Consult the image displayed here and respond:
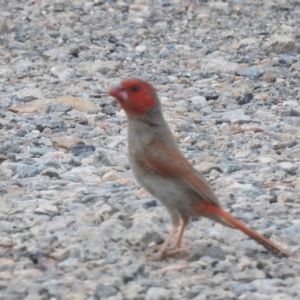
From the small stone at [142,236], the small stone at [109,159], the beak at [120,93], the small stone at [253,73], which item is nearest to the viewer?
the beak at [120,93]

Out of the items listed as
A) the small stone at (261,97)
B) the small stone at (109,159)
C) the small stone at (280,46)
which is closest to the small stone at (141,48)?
the small stone at (280,46)

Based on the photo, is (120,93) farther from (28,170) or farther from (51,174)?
(28,170)

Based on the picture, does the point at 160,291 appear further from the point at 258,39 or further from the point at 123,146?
the point at 258,39

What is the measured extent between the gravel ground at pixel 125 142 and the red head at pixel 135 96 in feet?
2.21

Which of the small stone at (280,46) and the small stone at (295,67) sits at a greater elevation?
the small stone at (280,46)

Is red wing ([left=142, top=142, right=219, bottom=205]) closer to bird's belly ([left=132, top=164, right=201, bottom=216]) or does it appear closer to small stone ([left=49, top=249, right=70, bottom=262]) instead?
bird's belly ([left=132, top=164, right=201, bottom=216])

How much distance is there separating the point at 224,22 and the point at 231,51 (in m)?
1.43

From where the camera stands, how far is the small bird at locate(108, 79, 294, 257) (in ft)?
18.3

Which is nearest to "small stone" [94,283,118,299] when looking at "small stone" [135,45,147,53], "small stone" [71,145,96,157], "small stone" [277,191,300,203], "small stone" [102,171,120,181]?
"small stone" [277,191,300,203]

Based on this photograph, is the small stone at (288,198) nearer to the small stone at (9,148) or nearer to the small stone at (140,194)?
the small stone at (140,194)

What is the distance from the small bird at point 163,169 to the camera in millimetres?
5582

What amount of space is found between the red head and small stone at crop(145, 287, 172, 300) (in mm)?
1197

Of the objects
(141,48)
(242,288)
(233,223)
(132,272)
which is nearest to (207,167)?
(233,223)

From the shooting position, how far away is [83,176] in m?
7.43
